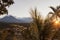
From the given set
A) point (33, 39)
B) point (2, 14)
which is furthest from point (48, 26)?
point (2, 14)

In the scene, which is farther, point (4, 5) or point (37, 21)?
point (4, 5)

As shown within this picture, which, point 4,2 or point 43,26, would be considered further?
point 4,2

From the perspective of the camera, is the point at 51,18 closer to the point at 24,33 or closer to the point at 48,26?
the point at 48,26

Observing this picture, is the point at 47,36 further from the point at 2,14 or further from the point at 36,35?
the point at 2,14

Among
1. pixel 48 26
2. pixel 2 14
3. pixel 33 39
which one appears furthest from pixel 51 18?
pixel 2 14

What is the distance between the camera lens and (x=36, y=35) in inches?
405

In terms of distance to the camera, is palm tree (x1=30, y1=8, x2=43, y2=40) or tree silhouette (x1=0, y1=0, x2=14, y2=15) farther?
tree silhouette (x1=0, y1=0, x2=14, y2=15)

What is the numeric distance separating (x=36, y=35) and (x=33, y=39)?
0.24 meters

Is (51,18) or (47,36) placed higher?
(51,18)

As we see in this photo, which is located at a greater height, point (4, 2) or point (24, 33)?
point (4, 2)

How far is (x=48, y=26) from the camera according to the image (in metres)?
10.4

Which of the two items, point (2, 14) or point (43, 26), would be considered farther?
point (2, 14)

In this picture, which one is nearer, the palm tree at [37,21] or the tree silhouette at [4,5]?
the palm tree at [37,21]

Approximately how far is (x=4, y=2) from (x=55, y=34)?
546 inches
